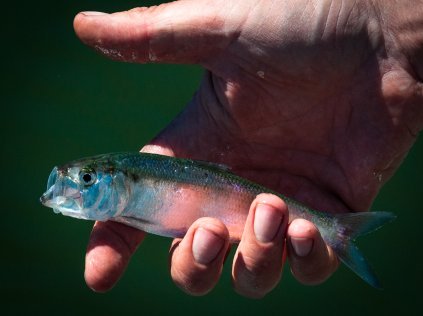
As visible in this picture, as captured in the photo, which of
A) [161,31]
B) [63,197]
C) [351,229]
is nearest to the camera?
[63,197]

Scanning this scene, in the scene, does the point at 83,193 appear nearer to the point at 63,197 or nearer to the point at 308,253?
the point at 63,197

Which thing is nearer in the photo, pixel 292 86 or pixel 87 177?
pixel 87 177

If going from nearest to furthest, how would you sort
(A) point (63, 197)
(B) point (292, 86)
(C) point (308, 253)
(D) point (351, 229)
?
(C) point (308, 253) → (A) point (63, 197) → (D) point (351, 229) → (B) point (292, 86)

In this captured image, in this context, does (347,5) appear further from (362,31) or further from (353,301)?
(353,301)

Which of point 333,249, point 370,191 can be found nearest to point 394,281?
point 370,191

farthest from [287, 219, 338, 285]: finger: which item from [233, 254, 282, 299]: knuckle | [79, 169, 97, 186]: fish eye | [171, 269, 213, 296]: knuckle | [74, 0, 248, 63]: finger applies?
[74, 0, 248, 63]: finger

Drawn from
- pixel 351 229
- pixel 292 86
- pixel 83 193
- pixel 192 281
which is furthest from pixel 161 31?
pixel 351 229

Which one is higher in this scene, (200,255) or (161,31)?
(161,31)
